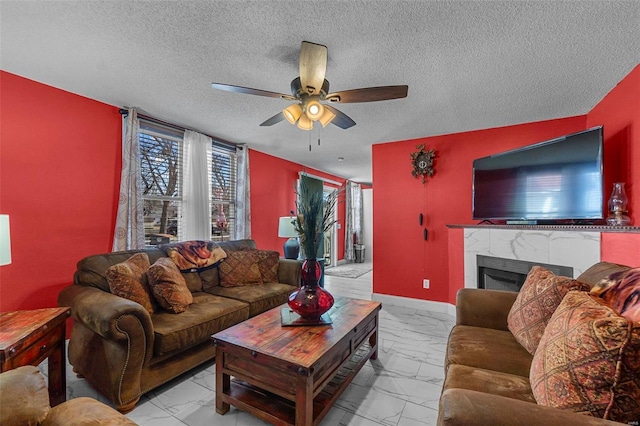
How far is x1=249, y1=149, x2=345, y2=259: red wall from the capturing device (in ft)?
14.6

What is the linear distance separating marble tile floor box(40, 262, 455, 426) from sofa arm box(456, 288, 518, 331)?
55 cm

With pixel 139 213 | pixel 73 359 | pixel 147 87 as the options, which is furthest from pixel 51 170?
pixel 73 359

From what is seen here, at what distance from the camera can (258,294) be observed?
2.70 m

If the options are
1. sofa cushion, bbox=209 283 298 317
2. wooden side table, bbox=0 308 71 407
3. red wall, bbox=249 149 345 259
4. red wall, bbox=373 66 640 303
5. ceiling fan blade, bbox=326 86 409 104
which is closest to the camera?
wooden side table, bbox=0 308 71 407

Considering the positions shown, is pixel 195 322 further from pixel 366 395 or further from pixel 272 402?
pixel 366 395

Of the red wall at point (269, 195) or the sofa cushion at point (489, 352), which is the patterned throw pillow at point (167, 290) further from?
the red wall at point (269, 195)

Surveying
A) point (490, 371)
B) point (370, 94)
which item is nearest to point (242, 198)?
point (370, 94)

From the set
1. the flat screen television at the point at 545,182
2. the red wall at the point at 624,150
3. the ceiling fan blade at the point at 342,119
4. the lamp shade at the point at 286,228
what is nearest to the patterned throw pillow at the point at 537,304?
the red wall at the point at 624,150

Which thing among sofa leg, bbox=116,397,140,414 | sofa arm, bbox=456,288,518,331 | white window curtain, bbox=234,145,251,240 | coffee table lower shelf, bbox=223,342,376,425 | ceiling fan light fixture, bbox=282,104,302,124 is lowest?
sofa leg, bbox=116,397,140,414

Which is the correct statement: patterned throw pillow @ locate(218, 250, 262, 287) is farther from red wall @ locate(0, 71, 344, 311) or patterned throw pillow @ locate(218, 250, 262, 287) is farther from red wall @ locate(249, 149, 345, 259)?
red wall @ locate(249, 149, 345, 259)

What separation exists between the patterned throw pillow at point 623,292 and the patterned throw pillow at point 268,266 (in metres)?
2.69

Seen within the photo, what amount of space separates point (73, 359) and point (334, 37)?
2835 mm

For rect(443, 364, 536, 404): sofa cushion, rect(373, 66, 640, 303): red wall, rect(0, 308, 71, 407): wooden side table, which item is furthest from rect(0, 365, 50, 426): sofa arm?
rect(373, 66, 640, 303): red wall

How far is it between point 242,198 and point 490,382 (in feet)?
11.7
